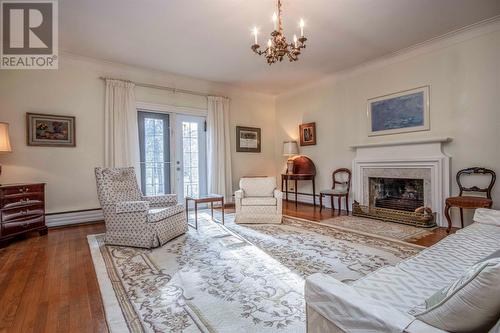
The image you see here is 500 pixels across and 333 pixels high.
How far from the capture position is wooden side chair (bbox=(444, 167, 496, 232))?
10.4 feet

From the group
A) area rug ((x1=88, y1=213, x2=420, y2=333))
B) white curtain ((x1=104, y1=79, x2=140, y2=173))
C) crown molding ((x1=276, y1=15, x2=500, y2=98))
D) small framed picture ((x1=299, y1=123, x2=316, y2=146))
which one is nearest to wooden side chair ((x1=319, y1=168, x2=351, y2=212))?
small framed picture ((x1=299, y1=123, x2=316, y2=146))

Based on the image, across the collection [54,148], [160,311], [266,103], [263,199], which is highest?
[266,103]

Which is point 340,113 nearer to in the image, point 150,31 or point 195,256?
point 150,31

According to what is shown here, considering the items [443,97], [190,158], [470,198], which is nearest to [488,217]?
[470,198]

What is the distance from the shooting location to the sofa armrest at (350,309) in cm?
77

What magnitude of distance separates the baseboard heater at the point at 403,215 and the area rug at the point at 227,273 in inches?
42.4

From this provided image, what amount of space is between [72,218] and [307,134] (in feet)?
16.1

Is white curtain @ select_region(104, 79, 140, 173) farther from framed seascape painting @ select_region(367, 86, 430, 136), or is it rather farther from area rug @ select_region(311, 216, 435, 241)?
framed seascape painting @ select_region(367, 86, 430, 136)

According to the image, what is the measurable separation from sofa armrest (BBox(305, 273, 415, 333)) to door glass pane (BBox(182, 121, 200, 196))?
4674mm

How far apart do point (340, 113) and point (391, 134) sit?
115 centimetres

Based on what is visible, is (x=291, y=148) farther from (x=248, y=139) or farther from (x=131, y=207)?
(x=131, y=207)

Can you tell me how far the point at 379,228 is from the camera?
371 cm

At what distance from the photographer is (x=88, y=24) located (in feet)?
10.9

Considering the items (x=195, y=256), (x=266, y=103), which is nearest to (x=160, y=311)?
(x=195, y=256)
